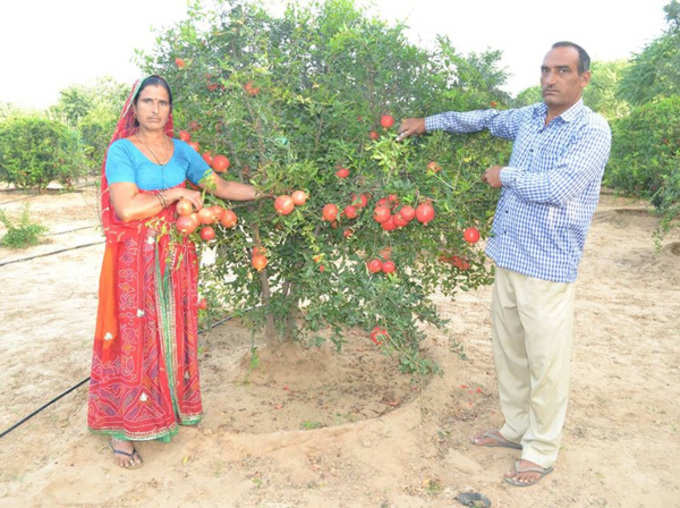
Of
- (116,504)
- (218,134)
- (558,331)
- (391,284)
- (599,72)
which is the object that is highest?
(599,72)

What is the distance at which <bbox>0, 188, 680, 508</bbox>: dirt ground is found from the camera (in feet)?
9.87

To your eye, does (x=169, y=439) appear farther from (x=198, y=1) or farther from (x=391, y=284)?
(x=198, y=1)

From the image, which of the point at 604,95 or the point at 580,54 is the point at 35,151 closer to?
the point at 580,54

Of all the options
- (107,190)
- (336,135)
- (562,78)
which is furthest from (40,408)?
(562,78)

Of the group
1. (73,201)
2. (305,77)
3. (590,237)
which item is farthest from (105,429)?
(73,201)

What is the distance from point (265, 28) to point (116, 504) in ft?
9.16

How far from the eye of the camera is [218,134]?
3.25 meters

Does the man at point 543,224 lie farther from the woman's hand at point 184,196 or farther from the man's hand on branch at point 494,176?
the woman's hand at point 184,196

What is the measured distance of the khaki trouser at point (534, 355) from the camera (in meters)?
2.97

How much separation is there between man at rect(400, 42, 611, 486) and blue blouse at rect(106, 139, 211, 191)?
1.23 meters

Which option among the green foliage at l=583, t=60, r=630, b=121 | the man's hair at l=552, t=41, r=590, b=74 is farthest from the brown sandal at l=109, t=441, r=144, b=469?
the green foliage at l=583, t=60, r=630, b=121

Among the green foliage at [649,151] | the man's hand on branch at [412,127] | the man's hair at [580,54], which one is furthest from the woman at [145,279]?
the green foliage at [649,151]

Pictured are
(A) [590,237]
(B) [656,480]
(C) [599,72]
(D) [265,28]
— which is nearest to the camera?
(B) [656,480]

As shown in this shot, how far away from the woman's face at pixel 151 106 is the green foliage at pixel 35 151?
12.2 metres
